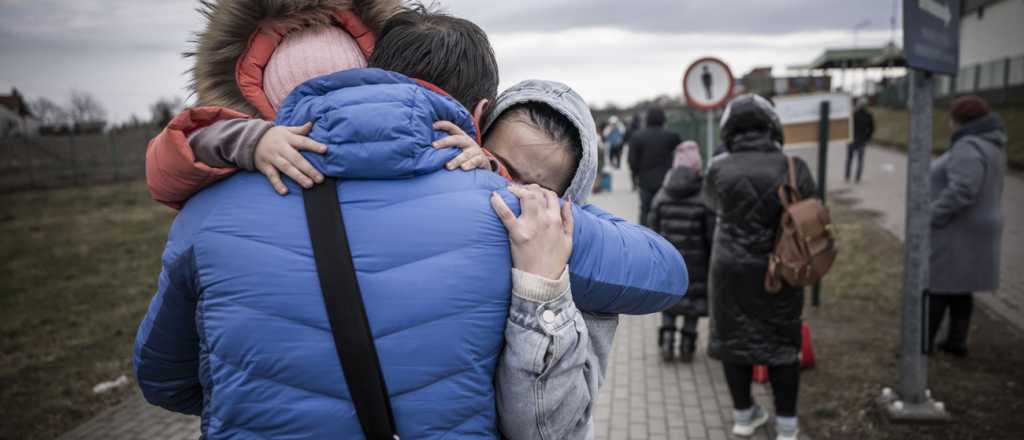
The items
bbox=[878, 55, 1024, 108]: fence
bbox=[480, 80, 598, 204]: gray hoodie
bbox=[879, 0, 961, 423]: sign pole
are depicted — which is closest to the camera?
bbox=[480, 80, 598, 204]: gray hoodie

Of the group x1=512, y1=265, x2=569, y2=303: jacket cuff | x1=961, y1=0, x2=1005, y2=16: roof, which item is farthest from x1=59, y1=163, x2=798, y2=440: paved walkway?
x1=961, y1=0, x2=1005, y2=16: roof

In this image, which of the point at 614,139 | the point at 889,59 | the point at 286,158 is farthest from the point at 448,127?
the point at 889,59

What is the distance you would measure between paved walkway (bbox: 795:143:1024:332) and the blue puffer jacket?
5.78 metres

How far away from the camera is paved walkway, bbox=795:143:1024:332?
6629 millimetres

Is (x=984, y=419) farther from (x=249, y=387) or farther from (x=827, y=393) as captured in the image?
(x=249, y=387)

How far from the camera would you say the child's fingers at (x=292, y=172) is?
1.12m

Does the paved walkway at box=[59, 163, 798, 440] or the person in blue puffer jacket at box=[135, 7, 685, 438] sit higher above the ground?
the person in blue puffer jacket at box=[135, 7, 685, 438]

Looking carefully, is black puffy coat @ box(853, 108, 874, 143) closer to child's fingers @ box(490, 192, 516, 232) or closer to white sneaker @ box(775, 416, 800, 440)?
white sneaker @ box(775, 416, 800, 440)

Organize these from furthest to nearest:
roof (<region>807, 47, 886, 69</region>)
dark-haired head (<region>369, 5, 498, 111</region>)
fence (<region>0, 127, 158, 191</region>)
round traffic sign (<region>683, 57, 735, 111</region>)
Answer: roof (<region>807, 47, 886, 69</region>), fence (<region>0, 127, 158, 191</region>), round traffic sign (<region>683, 57, 735, 111</region>), dark-haired head (<region>369, 5, 498, 111</region>)

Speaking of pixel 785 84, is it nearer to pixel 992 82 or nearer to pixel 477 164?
pixel 992 82

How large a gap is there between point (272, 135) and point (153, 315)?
0.46 m

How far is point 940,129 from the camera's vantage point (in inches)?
872

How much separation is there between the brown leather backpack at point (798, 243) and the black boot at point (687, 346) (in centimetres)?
179

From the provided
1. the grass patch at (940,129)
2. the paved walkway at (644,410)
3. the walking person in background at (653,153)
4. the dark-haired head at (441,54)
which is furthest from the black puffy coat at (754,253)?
the grass patch at (940,129)
